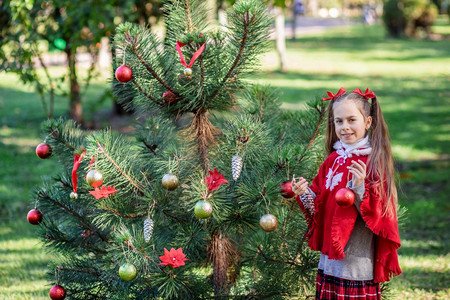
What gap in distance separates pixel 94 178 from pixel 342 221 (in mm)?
1176

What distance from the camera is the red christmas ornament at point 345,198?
2318 millimetres

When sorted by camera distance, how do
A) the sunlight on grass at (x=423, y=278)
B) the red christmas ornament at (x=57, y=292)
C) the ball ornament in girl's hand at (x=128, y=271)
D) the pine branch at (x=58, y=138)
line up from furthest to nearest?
1. the sunlight on grass at (x=423, y=278)
2. the pine branch at (x=58, y=138)
3. the red christmas ornament at (x=57, y=292)
4. the ball ornament in girl's hand at (x=128, y=271)

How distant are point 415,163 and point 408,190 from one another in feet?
4.42

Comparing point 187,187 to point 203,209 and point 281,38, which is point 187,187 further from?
point 281,38

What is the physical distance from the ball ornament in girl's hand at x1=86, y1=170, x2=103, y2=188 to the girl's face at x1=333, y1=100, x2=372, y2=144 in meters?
1.15

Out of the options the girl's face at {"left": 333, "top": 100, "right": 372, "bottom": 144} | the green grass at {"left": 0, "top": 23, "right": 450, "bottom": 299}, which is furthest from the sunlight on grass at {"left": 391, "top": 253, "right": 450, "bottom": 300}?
the girl's face at {"left": 333, "top": 100, "right": 372, "bottom": 144}

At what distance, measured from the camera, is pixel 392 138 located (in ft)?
31.0

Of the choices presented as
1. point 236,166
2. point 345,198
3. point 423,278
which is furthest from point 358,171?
point 423,278

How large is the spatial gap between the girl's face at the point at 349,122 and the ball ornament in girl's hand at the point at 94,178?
1152 mm

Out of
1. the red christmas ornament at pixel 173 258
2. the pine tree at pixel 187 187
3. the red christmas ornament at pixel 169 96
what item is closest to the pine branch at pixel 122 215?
the pine tree at pixel 187 187

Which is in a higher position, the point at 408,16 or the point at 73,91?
the point at 408,16

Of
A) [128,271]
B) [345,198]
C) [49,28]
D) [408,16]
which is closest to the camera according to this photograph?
[345,198]

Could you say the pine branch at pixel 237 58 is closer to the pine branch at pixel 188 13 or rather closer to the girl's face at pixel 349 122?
the pine branch at pixel 188 13

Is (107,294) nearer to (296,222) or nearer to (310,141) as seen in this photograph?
(296,222)
